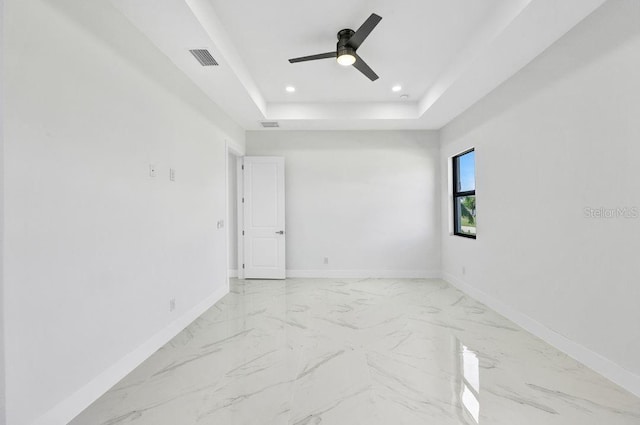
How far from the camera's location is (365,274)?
17.7 feet

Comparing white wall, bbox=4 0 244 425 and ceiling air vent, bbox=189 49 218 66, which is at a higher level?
ceiling air vent, bbox=189 49 218 66

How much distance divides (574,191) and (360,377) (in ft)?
7.45

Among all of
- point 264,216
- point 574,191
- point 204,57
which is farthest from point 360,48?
point 264,216

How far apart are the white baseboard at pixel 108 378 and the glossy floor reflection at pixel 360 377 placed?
58mm

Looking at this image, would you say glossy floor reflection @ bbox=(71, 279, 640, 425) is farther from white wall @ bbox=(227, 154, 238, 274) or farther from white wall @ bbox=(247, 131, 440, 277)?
white wall @ bbox=(227, 154, 238, 274)

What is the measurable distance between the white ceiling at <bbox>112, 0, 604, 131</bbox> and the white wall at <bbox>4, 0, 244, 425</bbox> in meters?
0.46

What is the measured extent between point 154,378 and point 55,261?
1.10 meters

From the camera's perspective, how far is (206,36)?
8.07ft

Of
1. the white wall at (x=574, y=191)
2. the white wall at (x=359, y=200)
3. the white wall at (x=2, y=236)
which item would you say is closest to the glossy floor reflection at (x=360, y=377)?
the white wall at (x=574, y=191)

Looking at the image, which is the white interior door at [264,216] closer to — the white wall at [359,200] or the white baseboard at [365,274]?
the white wall at [359,200]

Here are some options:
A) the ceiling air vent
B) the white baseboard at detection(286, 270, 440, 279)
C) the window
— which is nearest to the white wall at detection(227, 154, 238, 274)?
the white baseboard at detection(286, 270, 440, 279)

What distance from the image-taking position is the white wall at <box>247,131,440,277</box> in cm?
538

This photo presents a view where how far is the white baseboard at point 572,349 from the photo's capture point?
202 cm

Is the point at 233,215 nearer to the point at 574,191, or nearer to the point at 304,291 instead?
the point at 304,291
